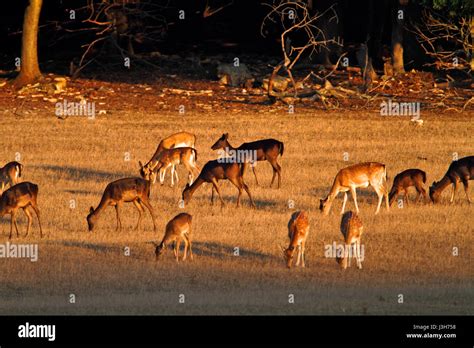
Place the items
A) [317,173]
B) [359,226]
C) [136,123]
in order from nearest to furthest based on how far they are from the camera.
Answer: [359,226] → [317,173] → [136,123]

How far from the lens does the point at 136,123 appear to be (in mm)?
31953

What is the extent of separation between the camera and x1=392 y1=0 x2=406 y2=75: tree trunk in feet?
123

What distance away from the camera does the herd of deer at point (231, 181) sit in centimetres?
1647

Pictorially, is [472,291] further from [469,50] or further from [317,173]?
[469,50]

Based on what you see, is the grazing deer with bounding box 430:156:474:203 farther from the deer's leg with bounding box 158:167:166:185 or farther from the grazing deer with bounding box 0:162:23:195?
the grazing deer with bounding box 0:162:23:195

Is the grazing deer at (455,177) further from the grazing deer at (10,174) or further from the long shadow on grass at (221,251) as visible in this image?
the grazing deer at (10,174)

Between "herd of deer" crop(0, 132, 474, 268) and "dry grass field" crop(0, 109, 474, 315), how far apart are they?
27cm

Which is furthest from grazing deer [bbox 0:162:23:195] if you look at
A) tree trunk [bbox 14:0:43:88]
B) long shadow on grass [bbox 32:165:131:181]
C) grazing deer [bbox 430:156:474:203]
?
tree trunk [bbox 14:0:43:88]
